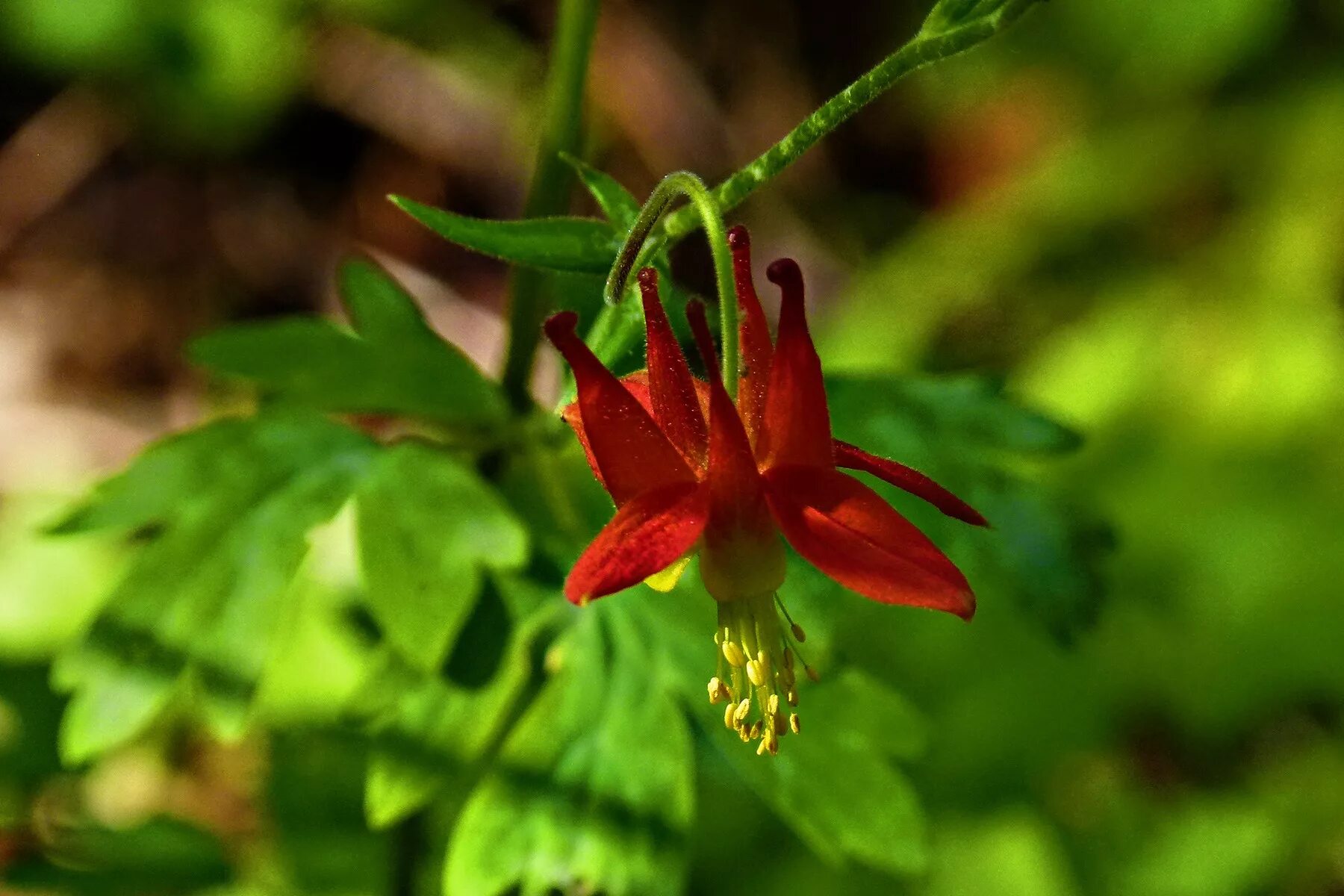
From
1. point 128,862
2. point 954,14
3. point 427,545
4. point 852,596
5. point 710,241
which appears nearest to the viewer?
point 710,241

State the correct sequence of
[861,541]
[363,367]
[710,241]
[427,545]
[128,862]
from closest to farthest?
1. [861,541]
2. [710,241]
3. [427,545]
4. [363,367]
5. [128,862]

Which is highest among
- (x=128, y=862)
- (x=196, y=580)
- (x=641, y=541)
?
(x=641, y=541)

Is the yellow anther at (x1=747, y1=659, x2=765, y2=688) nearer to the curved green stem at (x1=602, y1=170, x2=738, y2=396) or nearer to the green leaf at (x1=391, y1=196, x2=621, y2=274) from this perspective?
the curved green stem at (x1=602, y1=170, x2=738, y2=396)

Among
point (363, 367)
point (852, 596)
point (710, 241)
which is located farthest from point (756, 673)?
point (363, 367)

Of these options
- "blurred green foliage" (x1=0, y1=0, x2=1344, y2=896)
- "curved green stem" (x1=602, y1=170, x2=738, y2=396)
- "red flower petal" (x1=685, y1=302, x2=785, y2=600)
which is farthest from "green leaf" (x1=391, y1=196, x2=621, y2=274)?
"red flower petal" (x1=685, y1=302, x2=785, y2=600)

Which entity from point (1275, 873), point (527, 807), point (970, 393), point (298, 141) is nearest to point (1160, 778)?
point (1275, 873)

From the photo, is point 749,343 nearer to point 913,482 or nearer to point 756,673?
point 913,482
